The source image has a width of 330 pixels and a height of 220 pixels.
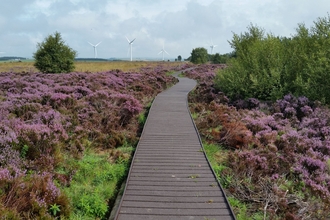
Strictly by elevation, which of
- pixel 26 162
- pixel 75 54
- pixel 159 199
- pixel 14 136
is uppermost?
pixel 75 54

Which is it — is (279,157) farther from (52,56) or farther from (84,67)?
(84,67)

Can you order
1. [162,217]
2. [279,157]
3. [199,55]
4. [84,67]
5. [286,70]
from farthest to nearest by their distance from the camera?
[199,55] < [84,67] < [286,70] < [279,157] < [162,217]

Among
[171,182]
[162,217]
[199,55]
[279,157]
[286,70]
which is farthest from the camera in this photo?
[199,55]

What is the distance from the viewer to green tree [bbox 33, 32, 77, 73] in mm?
31328

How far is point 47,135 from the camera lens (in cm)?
841

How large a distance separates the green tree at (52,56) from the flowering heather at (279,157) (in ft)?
66.9

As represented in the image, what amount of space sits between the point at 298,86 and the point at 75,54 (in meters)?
24.8

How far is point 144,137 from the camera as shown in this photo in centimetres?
1171

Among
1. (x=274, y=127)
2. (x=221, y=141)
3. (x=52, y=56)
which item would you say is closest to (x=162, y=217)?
(x=221, y=141)

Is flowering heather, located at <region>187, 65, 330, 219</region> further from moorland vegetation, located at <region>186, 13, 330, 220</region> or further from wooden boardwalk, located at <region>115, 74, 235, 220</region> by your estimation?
wooden boardwalk, located at <region>115, 74, 235, 220</region>

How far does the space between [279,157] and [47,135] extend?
738 cm

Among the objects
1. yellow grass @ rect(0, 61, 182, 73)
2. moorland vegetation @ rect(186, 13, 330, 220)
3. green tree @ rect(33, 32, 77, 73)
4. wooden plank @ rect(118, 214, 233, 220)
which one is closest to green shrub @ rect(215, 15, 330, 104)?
moorland vegetation @ rect(186, 13, 330, 220)

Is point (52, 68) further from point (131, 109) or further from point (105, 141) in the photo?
point (105, 141)

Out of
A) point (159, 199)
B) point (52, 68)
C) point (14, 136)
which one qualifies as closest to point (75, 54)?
point (52, 68)
